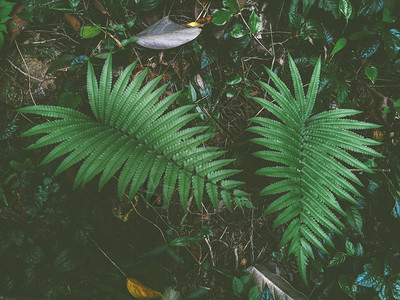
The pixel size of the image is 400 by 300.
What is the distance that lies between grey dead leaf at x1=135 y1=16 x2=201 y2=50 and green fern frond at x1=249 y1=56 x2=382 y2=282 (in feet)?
2.21

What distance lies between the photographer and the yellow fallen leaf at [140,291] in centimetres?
209

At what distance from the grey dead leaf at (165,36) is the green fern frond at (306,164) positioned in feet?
2.21

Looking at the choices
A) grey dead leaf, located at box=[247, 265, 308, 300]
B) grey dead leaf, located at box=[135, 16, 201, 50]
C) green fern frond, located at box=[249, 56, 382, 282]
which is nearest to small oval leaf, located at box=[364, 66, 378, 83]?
green fern frond, located at box=[249, 56, 382, 282]

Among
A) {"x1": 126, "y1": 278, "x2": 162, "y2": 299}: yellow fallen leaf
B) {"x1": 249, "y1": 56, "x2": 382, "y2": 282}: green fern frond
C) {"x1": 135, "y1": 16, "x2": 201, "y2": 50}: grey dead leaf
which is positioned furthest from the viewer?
{"x1": 135, "y1": 16, "x2": 201, "y2": 50}: grey dead leaf

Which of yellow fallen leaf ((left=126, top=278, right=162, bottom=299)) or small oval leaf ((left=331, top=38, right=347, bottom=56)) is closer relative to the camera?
yellow fallen leaf ((left=126, top=278, right=162, bottom=299))

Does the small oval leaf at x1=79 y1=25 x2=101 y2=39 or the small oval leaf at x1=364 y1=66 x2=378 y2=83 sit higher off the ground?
the small oval leaf at x1=79 y1=25 x2=101 y2=39

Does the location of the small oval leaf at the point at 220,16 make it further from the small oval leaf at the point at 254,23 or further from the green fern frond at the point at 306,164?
the green fern frond at the point at 306,164

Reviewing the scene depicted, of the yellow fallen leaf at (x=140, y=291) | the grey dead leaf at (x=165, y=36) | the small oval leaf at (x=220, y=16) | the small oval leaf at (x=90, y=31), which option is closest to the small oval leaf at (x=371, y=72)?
the small oval leaf at (x=220, y=16)

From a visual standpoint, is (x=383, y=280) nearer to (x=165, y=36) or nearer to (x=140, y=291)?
(x=140, y=291)

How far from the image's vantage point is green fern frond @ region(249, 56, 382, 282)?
1.95 m

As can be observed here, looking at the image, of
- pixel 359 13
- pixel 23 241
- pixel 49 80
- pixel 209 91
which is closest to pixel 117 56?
pixel 49 80

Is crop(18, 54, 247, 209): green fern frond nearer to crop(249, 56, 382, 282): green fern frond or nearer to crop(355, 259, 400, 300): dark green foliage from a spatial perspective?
crop(249, 56, 382, 282): green fern frond

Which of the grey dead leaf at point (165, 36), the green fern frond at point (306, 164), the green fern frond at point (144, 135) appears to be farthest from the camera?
the grey dead leaf at point (165, 36)

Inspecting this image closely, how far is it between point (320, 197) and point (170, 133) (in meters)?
1.05
